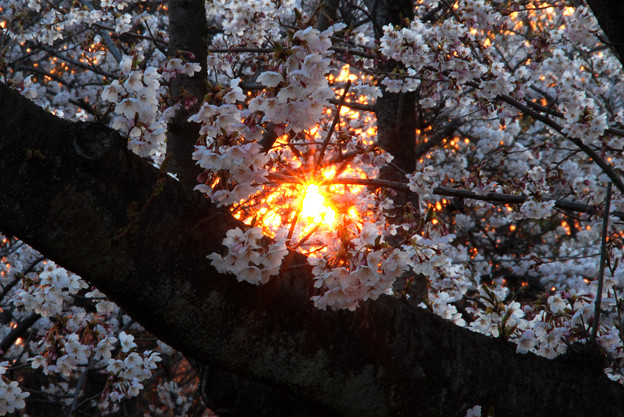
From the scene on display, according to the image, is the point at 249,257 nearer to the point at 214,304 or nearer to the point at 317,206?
the point at 214,304

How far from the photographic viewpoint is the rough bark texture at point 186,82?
8.52ft

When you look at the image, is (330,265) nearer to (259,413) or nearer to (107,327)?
(259,413)

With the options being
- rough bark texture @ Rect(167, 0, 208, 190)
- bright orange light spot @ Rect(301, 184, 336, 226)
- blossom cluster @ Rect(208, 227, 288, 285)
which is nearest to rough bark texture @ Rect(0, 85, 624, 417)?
blossom cluster @ Rect(208, 227, 288, 285)

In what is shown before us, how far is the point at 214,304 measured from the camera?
1.61 metres

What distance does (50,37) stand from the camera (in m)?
6.32

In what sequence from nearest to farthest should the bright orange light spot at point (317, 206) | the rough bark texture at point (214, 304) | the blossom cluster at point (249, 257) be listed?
the rough bark texture at point (214, 304)
the blossom cluster at point (249, 257)
the bright orange light spot at point (317, 206)

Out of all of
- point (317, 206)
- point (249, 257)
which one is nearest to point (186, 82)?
point (317, 206)

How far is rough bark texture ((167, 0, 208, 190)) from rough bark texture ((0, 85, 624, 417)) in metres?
0.98

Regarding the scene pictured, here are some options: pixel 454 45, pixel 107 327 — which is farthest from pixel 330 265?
pixel 454 45

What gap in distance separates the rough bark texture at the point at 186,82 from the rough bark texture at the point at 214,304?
983 mm

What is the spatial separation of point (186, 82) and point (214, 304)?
4.97ft

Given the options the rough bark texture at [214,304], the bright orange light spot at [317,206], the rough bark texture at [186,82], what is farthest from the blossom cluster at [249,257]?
the rough bark texture at [186,82]

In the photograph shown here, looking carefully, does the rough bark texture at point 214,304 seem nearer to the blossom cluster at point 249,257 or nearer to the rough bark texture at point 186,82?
the blossom cluster at point 249,257

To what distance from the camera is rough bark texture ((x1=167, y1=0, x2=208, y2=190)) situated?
2596mm
